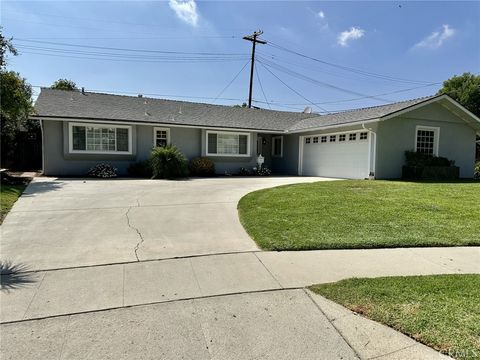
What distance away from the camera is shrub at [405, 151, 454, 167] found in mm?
16188

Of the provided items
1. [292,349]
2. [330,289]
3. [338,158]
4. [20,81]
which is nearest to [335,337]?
[292,349]

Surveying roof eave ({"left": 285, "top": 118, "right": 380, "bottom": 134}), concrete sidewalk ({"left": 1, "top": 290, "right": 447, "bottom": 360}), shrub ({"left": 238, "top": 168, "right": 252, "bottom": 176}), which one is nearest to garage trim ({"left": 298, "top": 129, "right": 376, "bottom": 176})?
roof eave ({"left": 285, "top": 118, "right": 380, "bottom": 134})

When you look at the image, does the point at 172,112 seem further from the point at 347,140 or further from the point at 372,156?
the point at 372,156

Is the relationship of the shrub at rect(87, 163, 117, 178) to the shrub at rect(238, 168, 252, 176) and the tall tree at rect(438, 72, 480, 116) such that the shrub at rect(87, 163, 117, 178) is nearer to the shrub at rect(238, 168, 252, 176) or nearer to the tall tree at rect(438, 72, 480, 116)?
the shrub at rect(238, 168, 252, 176)

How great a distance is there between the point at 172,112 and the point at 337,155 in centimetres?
965

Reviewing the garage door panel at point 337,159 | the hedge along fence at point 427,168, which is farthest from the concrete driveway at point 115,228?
the hedge along fence at point 427,168

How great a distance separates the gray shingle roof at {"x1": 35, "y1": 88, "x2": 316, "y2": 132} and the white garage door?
2595 millimetres

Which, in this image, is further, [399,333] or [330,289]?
[330,289]

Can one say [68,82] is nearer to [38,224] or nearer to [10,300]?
[38,224]

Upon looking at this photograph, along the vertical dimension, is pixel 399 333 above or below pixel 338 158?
below

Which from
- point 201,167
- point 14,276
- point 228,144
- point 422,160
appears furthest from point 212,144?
point 14,276

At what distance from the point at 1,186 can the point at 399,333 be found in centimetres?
1234

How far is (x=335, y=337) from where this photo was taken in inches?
122

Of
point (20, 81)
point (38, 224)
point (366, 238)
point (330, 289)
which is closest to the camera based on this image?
point (330, 289)
